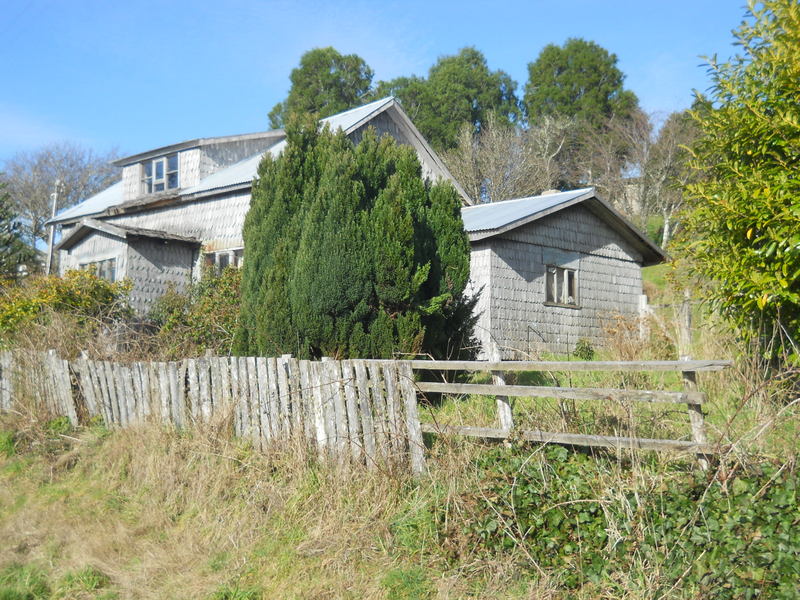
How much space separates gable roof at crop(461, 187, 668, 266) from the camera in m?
16.6

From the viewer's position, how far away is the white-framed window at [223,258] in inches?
778

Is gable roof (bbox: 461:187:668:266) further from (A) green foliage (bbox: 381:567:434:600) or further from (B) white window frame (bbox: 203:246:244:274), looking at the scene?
(A) green foliage (bbox: 381:567:434:600)

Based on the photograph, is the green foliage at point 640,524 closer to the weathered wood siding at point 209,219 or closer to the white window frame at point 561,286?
the white window frame at point 561,286

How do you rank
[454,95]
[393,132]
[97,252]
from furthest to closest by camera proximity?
[454,95] < [393,132] < [97,252]

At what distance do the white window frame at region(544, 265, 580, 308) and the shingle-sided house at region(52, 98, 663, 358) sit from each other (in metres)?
0.03

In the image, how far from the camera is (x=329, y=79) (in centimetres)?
4772

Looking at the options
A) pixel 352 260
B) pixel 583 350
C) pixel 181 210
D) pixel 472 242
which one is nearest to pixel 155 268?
pixel 181 210

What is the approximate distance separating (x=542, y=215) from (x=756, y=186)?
36.2 feet

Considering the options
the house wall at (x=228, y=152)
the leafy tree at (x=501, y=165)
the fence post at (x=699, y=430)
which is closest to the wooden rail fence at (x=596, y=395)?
the fence post at (x=699, y=430)

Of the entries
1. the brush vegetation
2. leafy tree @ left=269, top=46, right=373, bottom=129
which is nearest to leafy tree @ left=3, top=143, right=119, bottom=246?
leafy tree @ left=269, top=46, right=373, bottom=129

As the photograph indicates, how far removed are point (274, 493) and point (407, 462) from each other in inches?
47.6

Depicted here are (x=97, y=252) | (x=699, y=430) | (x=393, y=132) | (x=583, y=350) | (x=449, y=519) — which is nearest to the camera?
(x=699, y=430)

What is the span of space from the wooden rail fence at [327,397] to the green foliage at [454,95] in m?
36.2

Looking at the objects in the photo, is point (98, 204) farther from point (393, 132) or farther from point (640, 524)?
point (640, 524)
